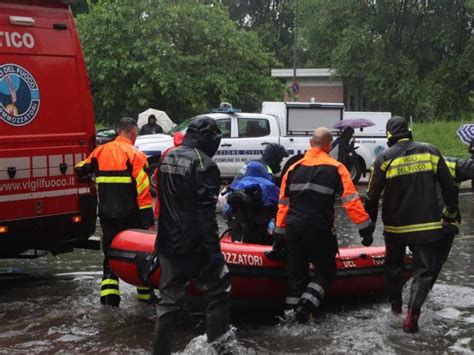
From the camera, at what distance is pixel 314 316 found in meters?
6.57

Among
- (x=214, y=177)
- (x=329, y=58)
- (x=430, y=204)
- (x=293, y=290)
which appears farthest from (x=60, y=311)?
(x=329, y=58)

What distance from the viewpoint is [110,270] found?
271 inches

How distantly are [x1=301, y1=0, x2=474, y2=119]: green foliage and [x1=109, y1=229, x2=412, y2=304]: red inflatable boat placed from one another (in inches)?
1220

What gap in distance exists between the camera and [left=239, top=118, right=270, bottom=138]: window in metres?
17.0

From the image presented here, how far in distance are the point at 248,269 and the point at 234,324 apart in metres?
0.54

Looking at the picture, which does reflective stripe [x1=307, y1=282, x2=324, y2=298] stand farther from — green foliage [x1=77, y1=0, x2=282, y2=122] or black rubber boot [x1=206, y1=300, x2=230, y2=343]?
green foliage [x1=77, y1=0, x2=282, y2=122]

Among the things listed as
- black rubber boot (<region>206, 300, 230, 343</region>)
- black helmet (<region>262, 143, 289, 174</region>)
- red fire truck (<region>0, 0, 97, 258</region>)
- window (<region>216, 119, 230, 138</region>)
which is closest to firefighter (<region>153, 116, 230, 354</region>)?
black rubber boot (<region>206, 300, 230, 343</region>)

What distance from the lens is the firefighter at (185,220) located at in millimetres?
4922

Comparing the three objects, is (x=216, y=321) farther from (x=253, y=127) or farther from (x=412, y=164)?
(x=253, y=127)

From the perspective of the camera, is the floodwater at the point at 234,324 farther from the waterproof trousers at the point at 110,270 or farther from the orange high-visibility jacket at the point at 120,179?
the orange high-visibility jacket at the point at 120,179

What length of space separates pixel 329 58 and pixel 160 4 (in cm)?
1965

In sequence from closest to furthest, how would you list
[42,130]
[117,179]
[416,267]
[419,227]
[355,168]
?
[419,227] → [416,267] → [117,179] → [42,130] → [355,168]

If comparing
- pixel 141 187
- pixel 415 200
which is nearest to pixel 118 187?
pixel 141 187

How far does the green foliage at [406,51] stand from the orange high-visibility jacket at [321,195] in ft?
103
